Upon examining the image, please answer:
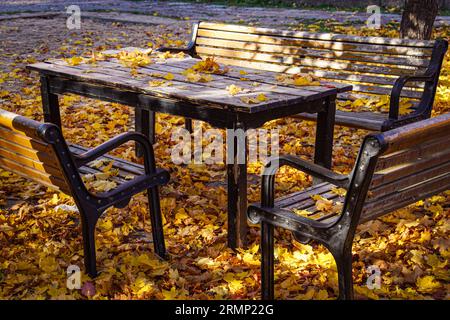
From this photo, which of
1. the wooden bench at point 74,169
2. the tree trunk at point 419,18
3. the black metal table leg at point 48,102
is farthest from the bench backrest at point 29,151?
the tree trunk at point 419,18

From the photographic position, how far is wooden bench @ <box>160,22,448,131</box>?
4773mm

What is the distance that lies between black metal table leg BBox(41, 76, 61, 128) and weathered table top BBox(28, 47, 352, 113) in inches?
5.7

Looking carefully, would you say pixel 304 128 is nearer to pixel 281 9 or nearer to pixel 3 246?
pixel 3 246

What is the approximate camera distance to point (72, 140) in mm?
5898

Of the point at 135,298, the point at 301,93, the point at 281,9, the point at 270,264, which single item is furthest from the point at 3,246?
the point at 281,9

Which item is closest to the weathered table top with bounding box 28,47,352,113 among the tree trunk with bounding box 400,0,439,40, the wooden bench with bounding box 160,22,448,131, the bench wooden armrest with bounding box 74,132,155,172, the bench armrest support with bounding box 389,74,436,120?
the bench wooden armrest with bounding box 74,132,155,172

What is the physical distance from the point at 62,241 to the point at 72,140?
215 cm

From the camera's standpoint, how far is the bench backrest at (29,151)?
2.97 meters

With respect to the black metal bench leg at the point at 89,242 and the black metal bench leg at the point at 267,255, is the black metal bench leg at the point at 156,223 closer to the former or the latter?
the black metal bench leg at the point at 89,242

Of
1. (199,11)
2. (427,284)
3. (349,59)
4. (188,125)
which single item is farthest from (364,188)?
(199,11)

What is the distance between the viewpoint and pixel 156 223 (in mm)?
3713

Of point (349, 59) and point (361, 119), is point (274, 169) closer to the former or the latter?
point (361, 119)

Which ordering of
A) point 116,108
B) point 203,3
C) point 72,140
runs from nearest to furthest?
point 72,140 < point 116,108 < point 203,3

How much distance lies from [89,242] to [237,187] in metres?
0.92
